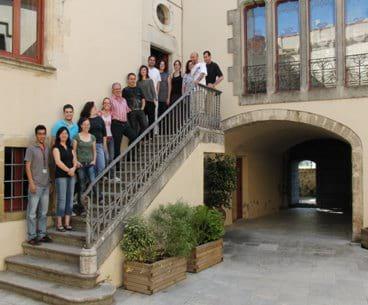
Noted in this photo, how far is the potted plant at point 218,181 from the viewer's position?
30.9 feet

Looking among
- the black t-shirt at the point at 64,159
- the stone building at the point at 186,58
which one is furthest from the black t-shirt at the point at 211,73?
the black t-shirt at the point at 64,159

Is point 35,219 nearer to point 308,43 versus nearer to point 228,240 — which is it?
point 228,240

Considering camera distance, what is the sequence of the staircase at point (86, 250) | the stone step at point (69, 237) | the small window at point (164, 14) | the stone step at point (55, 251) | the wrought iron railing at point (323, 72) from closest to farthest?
the staircase at point (86, 250) < the stone step at point (55, 251) < the stone step at point (69, 237) < the wrought iron railing at point (323, 72) < the small window at point (164, 14)

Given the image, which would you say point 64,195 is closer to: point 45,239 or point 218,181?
point 45,239

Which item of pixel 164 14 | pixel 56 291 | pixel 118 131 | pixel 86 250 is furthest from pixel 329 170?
pixel 56 291

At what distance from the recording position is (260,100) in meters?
9.89

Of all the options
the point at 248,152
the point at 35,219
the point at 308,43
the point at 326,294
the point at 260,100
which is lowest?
the point at 326,294

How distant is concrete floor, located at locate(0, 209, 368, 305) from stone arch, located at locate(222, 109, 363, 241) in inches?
26.2

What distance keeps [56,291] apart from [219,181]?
5060 mm

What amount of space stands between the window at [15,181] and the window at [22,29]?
1.49 meters

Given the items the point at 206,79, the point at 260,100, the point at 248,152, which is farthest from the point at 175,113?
the point at 248,152

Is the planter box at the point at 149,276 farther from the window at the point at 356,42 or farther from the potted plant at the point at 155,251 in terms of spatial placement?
the window at the point at 356,42

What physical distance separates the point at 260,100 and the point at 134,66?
3.07 m

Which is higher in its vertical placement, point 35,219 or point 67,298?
point 35,219
